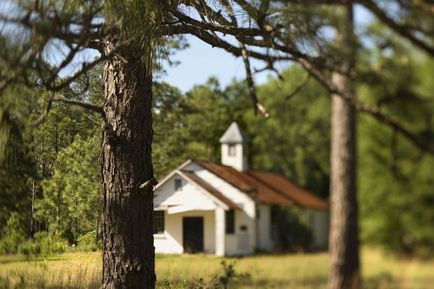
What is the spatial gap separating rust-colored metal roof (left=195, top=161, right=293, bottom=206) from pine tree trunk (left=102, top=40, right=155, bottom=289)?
2138 mm

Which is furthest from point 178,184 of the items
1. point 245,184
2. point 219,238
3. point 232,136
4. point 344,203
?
point 245,184

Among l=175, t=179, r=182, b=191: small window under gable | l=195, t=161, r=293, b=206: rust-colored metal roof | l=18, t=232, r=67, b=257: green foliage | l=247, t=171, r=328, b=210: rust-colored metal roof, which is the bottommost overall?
l=18, t=232, r=67, b=257: green foliage

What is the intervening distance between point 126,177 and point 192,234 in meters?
1.73

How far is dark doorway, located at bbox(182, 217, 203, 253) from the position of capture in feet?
12.7

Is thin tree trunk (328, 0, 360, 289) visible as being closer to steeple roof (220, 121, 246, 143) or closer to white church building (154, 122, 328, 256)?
white church building (154, 122, 328, 256)

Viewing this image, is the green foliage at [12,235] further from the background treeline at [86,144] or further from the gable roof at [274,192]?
the gable roof at [274,192]

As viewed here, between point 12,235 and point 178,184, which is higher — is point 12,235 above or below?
below

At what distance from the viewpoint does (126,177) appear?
2660 mm

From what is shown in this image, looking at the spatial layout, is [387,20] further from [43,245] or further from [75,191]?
[43,245]

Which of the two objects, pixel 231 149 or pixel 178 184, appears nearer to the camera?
pixel 178 184

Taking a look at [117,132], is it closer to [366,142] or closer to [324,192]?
[366,142]

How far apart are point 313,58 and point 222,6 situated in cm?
127

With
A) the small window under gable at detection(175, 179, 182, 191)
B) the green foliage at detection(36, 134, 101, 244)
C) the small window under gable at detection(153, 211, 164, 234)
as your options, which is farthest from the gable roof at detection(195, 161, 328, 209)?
the green foliage at detection(36, 134, 101, 244)

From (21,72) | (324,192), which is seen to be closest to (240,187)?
(21,72)
